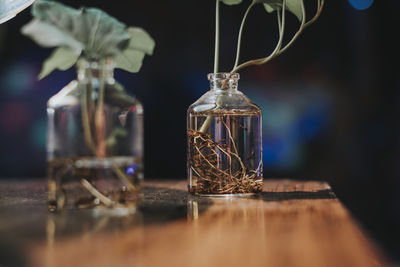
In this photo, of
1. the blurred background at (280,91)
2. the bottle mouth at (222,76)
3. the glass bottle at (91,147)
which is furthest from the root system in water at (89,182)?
the blurred background at (280,91)

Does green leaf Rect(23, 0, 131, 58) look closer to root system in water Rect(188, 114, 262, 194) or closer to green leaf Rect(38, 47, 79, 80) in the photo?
green leaf Rect(38, 47, 79, 80)

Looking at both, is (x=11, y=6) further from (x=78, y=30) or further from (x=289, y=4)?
(x=289, y=4)

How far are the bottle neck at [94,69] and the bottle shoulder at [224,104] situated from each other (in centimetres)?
21

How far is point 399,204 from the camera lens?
2.91 meters

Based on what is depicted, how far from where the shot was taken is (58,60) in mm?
702


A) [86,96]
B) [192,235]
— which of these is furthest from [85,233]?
[86,96]

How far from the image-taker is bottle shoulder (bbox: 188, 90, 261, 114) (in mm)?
774

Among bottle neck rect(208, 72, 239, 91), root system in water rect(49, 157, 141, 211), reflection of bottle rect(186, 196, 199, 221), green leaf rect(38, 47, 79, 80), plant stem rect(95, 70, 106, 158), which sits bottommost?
reflection of bottle rect(186, 196, 199, 221)

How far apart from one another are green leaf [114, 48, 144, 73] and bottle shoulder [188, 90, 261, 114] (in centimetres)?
13

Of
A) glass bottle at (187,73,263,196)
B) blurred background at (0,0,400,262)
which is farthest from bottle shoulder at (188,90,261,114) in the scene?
blurred background at (0,0,400,262)

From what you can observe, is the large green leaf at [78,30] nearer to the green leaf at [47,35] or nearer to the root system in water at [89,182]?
the green leaf at [47,35]

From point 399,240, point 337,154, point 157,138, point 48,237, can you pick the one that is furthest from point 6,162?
point 48,237

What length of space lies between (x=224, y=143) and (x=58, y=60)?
294mm

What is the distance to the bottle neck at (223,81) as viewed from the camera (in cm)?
79
